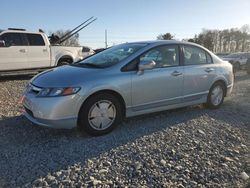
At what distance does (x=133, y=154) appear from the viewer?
407 centimetres

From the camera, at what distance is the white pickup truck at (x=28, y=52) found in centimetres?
1053

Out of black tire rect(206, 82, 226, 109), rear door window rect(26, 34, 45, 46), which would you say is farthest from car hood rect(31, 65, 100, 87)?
rear door window rect(26, 34, 45, 46)

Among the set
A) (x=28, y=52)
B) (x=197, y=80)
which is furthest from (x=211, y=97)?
(x=28, y=52)

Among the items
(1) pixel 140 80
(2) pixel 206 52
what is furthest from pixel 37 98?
(2) pixel 206 52

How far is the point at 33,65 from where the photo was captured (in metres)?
11.3

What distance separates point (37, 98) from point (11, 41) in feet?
23.6

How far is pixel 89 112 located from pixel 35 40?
777 cm

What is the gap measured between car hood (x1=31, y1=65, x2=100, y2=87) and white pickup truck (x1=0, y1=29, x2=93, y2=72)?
6.37 metres

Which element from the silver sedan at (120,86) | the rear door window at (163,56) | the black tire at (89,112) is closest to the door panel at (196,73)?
the silver sedan at (120,86)

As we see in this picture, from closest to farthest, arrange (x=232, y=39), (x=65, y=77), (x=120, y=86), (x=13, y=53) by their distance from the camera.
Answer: (x=65, y=77)
(x=120, y=86)
(x=13, y=53)
(x=232, y=39)

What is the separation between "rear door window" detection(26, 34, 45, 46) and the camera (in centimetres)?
1119

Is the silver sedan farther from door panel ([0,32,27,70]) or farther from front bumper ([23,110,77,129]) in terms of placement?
door panel ([0,32,27,70])

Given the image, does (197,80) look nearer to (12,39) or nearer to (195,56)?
(195,56)

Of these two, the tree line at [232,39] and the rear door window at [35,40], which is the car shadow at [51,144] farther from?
the tree line at [232,39]
